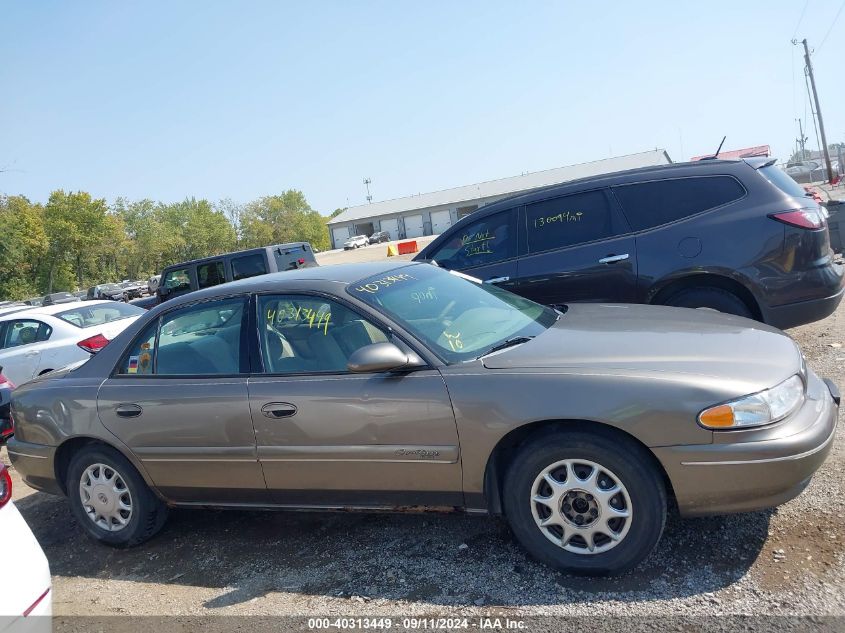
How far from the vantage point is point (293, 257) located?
13.2 m

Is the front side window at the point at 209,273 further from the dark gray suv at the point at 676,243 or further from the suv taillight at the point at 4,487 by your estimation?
the suv taillight at the point at 4,487

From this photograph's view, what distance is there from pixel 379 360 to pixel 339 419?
0.45 meters

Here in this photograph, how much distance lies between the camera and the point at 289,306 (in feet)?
12.6

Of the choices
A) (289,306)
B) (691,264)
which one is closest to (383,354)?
(289,306)

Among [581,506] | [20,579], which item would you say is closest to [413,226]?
[581,506]

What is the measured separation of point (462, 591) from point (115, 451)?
2386 mm

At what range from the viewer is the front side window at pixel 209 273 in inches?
503

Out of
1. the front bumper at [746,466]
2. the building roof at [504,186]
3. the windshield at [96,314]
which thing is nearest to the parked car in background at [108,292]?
the windshield at [96,314]

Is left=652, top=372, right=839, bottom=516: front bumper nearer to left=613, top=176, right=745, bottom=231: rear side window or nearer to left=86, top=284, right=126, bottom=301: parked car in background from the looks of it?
left=613, top=176, right=745, bottom=231: rear side window

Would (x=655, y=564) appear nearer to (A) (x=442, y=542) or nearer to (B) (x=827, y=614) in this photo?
(B) (x=827, y=614)

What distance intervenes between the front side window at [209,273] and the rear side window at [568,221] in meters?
8.09

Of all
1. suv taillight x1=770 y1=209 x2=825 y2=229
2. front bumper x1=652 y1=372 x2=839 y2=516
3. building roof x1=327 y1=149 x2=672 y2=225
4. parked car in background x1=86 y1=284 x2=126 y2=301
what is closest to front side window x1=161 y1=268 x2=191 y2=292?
suv taillight x1=770 y1=209 x2=825 y2=229

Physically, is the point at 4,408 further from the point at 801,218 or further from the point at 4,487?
the point at 801,218

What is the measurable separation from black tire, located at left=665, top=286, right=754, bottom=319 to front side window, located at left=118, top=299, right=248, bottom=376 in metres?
3.64
